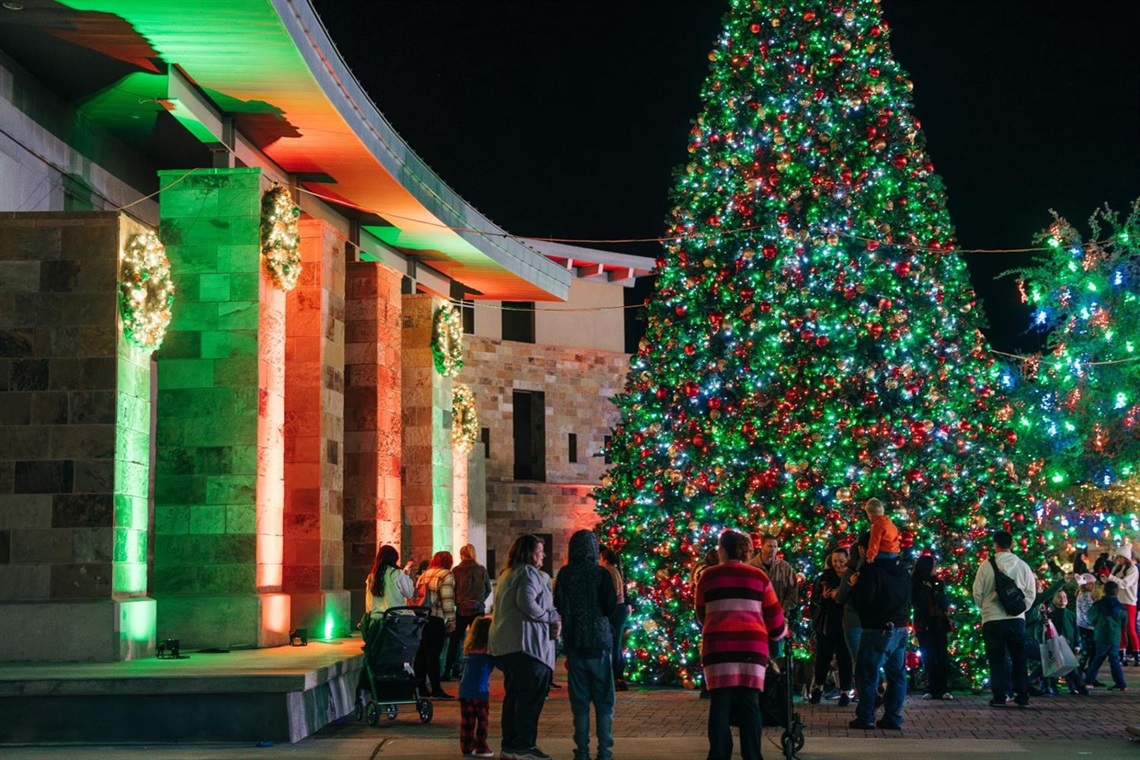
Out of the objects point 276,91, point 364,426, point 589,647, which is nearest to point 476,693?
point 589,647

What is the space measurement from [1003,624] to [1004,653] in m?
0.32

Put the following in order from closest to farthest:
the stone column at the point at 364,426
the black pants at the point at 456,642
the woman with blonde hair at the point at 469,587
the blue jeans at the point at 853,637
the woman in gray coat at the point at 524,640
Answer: the woman in gray coat at the point at 524,640, the blue jeans at the point at 853,637, the woman with blonde hair at the point at 469,587, the black pants at the point at 456,642, the stone column at the point at 364,426

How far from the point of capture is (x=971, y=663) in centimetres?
1756

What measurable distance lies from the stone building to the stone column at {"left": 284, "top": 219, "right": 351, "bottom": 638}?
0.11ft

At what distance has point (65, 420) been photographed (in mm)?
15539

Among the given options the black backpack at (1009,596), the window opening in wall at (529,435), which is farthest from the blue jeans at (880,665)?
the window opening in wall at (529,435)

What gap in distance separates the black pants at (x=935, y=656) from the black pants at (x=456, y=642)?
5.27 meters

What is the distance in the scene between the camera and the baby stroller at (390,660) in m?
14.2

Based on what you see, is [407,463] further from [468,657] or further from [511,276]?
[468,657]

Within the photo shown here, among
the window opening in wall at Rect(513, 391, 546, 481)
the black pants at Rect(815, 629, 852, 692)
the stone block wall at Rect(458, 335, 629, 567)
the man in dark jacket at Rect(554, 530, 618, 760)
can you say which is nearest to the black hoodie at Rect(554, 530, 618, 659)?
the man in dark jacket at Rect(554, 530, 618, 760)

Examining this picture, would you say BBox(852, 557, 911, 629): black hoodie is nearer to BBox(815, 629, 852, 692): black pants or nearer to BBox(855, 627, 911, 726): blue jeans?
BBox(855, 627, 911, 726): blue jeans

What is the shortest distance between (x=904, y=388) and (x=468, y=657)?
728 cm

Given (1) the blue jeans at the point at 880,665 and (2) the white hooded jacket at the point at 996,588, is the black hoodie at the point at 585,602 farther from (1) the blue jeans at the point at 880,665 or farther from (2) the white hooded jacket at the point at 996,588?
(2) the white hooded jacket at the point at 996,588

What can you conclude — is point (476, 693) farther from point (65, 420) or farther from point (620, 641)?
point (620, 641)
